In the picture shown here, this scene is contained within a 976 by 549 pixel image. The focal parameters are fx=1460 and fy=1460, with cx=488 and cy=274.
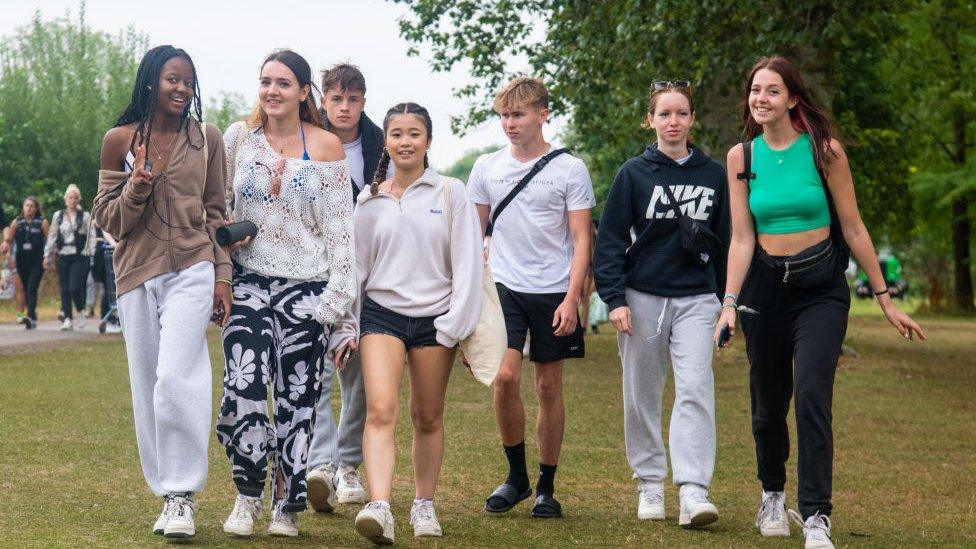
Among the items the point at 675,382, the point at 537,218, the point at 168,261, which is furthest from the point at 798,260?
the point at 168,261

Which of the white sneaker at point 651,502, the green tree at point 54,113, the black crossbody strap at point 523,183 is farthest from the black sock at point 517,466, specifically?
the green tree at point 54,113

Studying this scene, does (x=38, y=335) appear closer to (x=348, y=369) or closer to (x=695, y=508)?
(x=348, y=369)

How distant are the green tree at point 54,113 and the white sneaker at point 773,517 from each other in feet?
117

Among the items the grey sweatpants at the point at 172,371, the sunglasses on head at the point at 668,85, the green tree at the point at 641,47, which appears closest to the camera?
the grey sweatpants at the point at 172,371

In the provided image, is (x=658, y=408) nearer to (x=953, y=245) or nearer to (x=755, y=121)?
(x=755, y=121)

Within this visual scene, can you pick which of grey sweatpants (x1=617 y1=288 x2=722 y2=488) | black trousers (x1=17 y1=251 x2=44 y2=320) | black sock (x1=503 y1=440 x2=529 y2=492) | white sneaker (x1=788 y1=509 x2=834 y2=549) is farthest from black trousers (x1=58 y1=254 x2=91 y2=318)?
white sneaker (x1=788 y1=509 x2=834 y2=549)

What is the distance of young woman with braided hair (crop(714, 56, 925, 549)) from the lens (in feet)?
21.3

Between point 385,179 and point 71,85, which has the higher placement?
point 71,85

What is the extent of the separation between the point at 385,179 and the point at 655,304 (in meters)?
1.51

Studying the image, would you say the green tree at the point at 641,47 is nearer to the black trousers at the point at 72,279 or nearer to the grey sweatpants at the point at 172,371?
the black trousers at the point at 72,279

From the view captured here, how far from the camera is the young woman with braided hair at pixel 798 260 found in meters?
6.49

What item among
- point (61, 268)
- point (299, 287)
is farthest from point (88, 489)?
point (61, 268)

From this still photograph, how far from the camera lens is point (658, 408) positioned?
7.64 m

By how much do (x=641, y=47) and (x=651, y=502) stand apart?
507 inches
